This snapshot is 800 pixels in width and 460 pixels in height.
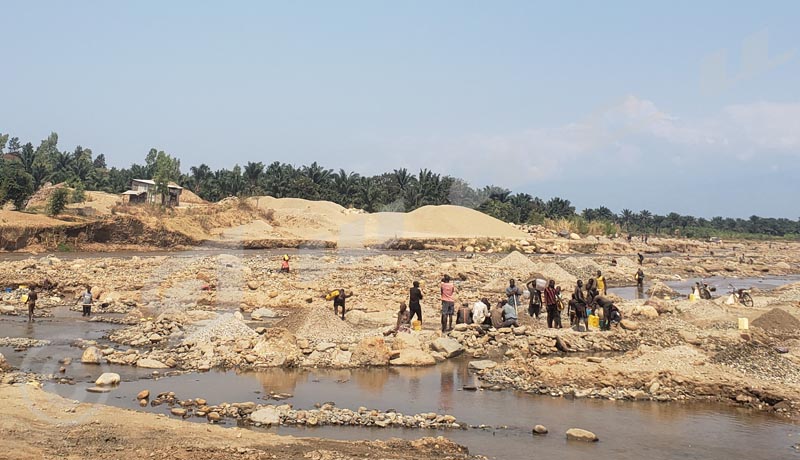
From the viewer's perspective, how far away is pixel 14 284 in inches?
990

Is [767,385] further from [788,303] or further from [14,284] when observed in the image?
[14,284]

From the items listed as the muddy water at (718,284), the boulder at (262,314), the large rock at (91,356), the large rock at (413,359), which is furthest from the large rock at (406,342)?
the muddy water at (718,284)

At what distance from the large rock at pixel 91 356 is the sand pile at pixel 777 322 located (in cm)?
1741

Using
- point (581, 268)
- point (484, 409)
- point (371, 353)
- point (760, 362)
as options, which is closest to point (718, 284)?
point (581, 268)

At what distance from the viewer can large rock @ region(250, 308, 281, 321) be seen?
20.0 metres

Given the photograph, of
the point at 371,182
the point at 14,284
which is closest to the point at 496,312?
the point at 14,284

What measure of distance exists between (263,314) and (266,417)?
10490 mm

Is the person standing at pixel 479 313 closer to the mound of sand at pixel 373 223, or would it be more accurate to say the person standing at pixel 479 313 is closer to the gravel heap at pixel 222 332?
the gravel heap at pixel 222 332

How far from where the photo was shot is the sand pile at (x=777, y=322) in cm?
1872

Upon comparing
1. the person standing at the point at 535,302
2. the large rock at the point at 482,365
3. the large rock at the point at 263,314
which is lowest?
the large rock at the point at 482,365

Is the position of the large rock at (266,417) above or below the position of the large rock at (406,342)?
below

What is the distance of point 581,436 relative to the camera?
9.84 metres

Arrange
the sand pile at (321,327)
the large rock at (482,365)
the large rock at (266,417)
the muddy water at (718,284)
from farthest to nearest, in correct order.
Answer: the muddy water at (718,284) → the sand pile at (321,327) → the large rock at (482,365) → the large rock at (266,417)

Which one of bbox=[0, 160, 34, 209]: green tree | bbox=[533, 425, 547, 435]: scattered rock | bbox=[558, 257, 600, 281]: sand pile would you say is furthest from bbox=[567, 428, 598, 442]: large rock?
bbox=[0, 160, 34, 209]: green tree
